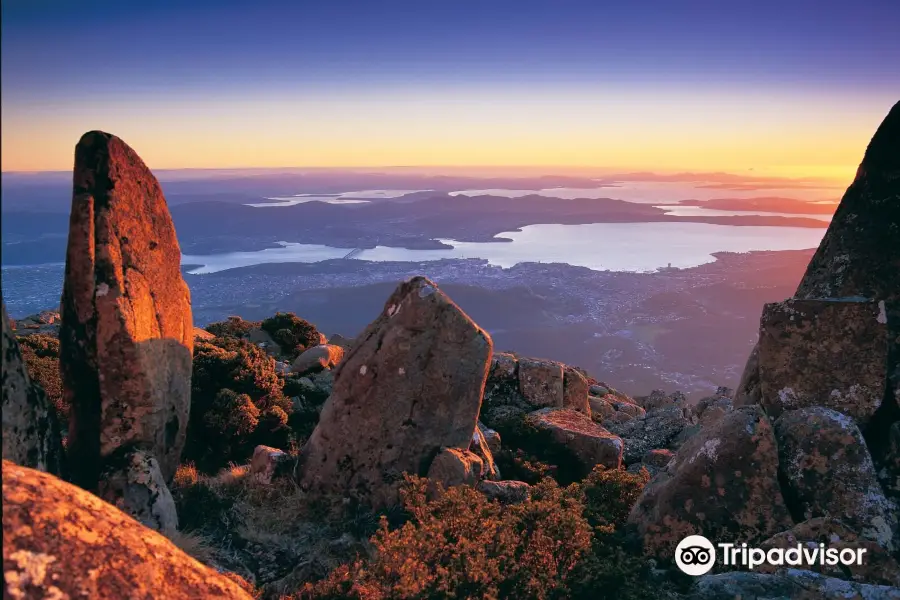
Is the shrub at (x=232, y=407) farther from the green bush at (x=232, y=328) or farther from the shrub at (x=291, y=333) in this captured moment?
the green bush at (x=232, y=328)

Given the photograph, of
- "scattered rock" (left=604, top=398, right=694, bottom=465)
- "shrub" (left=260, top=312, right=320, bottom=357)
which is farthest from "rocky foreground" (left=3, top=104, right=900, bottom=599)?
"shrub" (left=260, top=312, right=320, bottom=357)

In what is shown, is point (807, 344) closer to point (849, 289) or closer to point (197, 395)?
point (849, 289)

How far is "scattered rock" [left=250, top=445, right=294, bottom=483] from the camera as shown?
34.6ft

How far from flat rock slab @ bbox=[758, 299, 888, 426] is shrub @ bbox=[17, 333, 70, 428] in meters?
12.3

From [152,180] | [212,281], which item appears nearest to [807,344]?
[152,180]

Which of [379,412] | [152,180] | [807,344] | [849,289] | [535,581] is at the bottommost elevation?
[535,581]

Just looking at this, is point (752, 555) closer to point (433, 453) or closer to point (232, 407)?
point (433, 453)

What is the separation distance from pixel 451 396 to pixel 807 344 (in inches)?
231

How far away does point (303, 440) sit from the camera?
1352cm

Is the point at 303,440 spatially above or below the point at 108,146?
below

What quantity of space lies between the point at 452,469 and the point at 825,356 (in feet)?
20.5

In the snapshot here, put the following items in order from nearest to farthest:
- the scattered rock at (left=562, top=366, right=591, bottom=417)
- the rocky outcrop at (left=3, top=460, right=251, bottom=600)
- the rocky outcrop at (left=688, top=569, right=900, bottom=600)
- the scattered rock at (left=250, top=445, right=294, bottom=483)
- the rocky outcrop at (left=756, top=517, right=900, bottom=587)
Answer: the rocky outcrop at (left=3, top=460, right=251, bottom=600), the rocky outcrop at (left=688, top=569, right=900, bottom=600), the rocky outcrop at (left=756, top=517, right=900, bottom=587), the scattered rock at (left=250, top=445, right=294, bottom=483), the scattered rock at (left=562, top=366, right=591, bottom=417)

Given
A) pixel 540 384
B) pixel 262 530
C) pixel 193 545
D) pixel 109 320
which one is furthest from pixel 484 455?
pixel 109 320

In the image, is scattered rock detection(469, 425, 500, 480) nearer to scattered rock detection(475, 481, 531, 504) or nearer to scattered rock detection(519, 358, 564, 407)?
scattered rock detection(475, 481, 531, 504)
